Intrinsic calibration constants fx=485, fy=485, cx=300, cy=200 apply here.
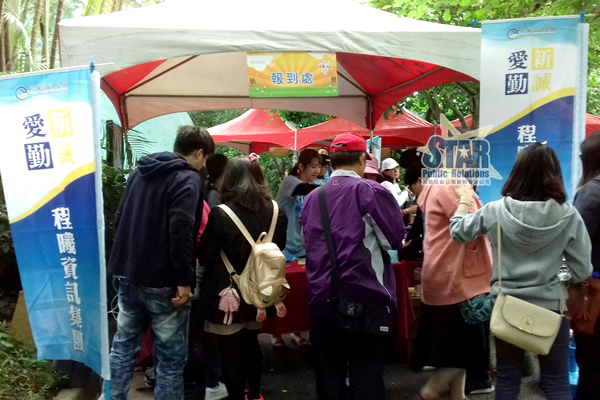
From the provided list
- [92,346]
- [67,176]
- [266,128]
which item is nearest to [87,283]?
[92,346]

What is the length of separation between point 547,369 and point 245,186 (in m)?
1.91

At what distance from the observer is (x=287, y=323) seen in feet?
12.6

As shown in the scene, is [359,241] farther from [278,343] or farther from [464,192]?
[278,343]

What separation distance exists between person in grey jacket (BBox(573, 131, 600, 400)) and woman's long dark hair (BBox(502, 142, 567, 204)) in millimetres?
262

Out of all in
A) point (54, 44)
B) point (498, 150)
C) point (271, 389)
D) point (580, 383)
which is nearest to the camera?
point (580, 383)

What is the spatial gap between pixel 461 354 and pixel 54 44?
21.7ft

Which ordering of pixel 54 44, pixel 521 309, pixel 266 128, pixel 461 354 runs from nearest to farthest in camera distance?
pixel 521 309, pixel 461 354, pixel 54 44, pixel 266 128

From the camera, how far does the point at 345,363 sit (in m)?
2.90

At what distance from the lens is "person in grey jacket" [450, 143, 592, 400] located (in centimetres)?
236

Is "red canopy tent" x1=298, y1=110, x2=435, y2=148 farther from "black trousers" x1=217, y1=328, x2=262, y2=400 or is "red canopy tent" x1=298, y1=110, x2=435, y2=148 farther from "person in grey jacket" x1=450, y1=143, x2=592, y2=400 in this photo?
"person in grey jacket" x1=450, y1=143, x2=592, y2=400

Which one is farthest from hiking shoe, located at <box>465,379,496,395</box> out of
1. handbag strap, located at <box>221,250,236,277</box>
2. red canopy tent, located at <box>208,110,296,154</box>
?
red canopy tent, located at <box>208,110,296,154</box>

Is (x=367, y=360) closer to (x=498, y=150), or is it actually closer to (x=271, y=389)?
(x=271, y=389)

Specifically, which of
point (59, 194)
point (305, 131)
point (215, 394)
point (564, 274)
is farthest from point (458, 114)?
point (59, 194)

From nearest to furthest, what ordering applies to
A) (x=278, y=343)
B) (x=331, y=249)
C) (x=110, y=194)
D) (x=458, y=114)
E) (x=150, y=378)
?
(x=331, y=249), (x=150, y=378), (x=110, y=194), (x=278, y=343), (x=458, y=114)
